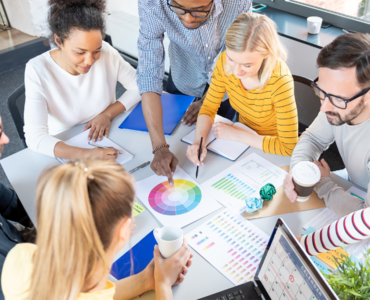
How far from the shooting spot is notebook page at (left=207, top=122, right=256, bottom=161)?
1455 millimetres

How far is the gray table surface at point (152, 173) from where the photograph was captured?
100 centimetres

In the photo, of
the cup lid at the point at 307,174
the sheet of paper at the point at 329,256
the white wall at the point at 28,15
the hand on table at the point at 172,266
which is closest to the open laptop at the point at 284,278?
the hand on table at the point at 172,266

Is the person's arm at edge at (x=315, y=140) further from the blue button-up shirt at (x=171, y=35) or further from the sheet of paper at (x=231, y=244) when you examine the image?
the blue button-up shirt at (x=171, y=35)

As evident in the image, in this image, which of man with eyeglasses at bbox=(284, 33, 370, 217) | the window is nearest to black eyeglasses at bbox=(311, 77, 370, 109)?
man with eyeglasses at bbox=(284, 33, 370, 217)

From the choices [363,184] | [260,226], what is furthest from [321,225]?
[363,184]

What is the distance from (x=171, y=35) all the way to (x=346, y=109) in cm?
92

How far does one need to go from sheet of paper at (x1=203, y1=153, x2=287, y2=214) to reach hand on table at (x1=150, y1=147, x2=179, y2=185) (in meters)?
0.15

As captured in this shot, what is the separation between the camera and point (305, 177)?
3.67 ft

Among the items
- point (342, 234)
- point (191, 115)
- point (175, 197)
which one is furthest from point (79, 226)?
point (191, 115)

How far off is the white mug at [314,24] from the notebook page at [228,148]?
153 cm

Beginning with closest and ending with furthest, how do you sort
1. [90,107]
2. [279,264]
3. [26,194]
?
[279,264] → [26,194] → [90,107]

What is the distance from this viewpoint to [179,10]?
147cm

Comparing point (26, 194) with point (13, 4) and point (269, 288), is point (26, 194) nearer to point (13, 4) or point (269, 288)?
point (269, 288)

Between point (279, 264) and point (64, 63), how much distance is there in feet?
4.58
